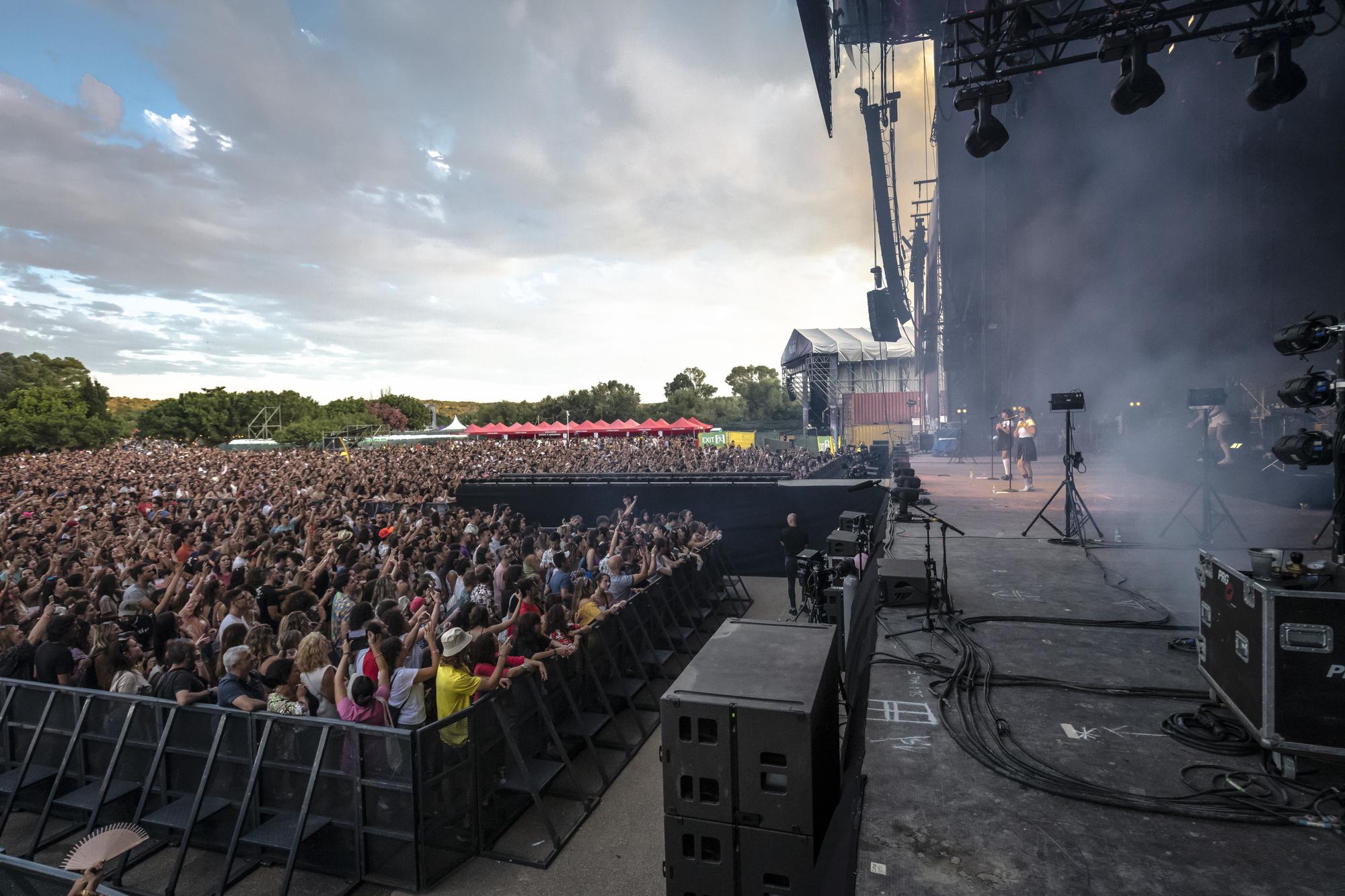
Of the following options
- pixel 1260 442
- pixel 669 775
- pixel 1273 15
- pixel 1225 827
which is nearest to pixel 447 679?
pixel 669 775

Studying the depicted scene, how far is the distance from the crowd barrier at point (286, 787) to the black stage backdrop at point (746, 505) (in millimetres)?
9797

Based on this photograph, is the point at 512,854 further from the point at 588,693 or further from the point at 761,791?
the point at 761,791

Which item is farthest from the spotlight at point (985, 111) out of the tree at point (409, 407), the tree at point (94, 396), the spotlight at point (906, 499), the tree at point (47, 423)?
the tree at point (409, 407)

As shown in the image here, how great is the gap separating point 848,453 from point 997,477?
32.8ft

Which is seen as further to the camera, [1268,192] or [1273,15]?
[1268,192]

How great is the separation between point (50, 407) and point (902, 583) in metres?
91.9

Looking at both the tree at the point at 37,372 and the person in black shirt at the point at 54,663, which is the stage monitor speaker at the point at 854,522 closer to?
the person in black shirt at the point at 54,663

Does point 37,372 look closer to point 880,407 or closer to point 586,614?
point 880,407

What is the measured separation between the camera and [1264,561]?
11.2 feet

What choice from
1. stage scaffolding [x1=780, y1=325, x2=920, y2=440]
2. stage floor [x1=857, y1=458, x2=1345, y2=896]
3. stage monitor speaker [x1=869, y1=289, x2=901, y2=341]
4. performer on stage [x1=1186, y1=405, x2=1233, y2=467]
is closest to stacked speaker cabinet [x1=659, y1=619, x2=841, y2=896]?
stage floor [x1=857, y1=458, x2=1345, y2=896]

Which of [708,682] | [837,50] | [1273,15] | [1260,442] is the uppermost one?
[837,50]

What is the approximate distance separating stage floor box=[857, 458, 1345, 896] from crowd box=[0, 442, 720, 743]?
326 centimetres

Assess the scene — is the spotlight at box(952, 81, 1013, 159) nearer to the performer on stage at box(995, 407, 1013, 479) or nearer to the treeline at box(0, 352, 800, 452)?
the performer on stage at box(995, 407, 1013, 479)

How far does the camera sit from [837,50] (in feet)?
51.4
